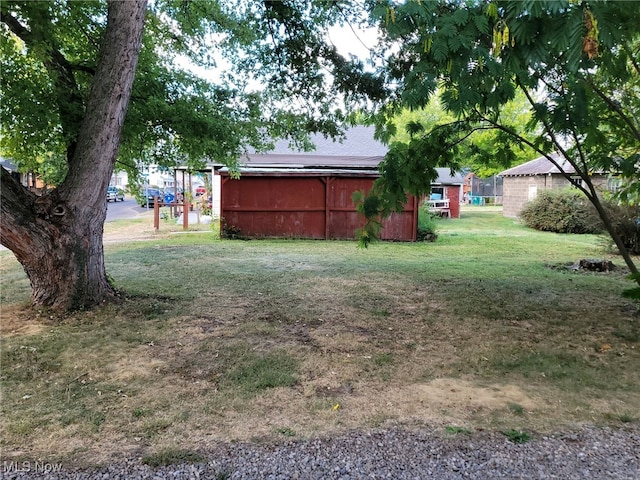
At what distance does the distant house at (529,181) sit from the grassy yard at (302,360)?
1859cm

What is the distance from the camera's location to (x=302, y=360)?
462cm

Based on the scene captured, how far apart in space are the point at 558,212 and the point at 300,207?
43.3ft

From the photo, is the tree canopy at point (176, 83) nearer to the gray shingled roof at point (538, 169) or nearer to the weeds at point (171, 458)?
the weeds at point (171, 458)

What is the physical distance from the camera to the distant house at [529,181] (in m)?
25.7

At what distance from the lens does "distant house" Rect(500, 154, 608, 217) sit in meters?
25.7

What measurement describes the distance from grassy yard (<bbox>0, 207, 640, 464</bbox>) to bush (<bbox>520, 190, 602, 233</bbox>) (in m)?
13.9

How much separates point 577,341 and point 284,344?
3346 mm

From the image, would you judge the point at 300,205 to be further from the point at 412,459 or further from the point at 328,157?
the point at 412,459

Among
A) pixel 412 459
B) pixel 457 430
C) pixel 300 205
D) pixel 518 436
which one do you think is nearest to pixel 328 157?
pixel 300 205

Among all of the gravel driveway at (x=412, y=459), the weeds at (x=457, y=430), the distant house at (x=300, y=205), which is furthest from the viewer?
the distant house at (x=300, y=205)

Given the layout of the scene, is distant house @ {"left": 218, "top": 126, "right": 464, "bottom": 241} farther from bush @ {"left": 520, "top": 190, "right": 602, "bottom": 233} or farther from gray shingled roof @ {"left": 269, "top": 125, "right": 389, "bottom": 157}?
bush @ {"left": 520, "top": 190, "right": 602, "bottom": 233}

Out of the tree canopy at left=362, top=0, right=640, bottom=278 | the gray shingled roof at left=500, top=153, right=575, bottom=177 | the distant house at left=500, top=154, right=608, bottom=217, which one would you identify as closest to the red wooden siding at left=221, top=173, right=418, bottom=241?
the tree canopy at left=362, top=0, right=640, bottom=278

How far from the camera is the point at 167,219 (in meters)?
24.5

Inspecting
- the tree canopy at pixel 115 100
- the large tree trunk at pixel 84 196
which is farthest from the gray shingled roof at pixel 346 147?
the large tree trunk at pixel 84 196
